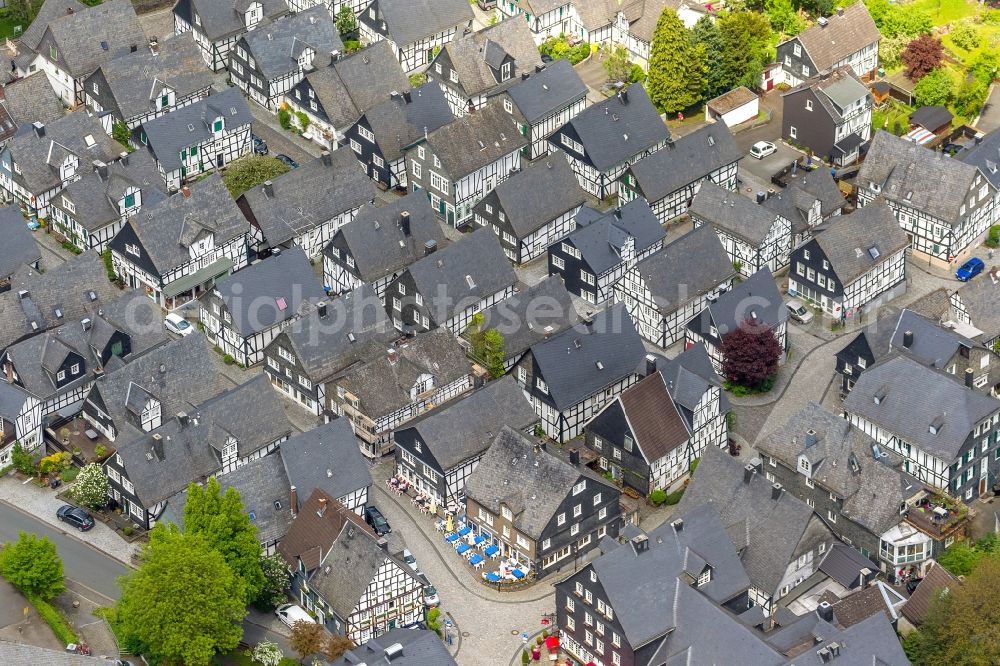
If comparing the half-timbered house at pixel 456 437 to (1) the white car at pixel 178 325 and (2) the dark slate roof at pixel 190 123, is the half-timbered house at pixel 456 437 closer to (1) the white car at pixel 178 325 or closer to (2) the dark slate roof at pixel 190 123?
(1) the white car at pixel 178 325

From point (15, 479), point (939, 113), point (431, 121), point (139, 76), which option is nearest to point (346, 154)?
point (431, 121)

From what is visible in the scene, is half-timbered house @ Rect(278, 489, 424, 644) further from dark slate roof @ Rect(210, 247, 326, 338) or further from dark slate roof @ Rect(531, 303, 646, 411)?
dark slate roof @ Rect(210, 247, 326, 338)

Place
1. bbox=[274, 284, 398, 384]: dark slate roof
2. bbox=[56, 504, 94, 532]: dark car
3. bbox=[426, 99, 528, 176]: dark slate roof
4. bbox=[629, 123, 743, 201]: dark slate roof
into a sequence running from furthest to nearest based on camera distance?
1. bbox=[426, 99, 528, 176]: dark slate roof
2. bbox=[629, 123, 743, 201]: dark slate roof
3. bbox=[274, 284, 398, 384]: dark slate roof
4. bbox=[56, 504, 94, 532]: dark car

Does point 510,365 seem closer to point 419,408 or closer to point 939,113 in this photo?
point 419,408

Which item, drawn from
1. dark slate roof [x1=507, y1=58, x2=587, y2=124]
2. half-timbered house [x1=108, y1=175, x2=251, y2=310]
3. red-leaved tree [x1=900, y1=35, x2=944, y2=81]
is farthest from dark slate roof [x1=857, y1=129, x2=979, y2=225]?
half-timbered house [x1=108, y1=175, x2=251, y2=310]

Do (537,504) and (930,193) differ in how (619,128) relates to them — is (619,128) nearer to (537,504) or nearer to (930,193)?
(930,193)

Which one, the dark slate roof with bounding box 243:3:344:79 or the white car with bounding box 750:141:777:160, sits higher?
the dark slate roof with bounding box 243:3:344:79
